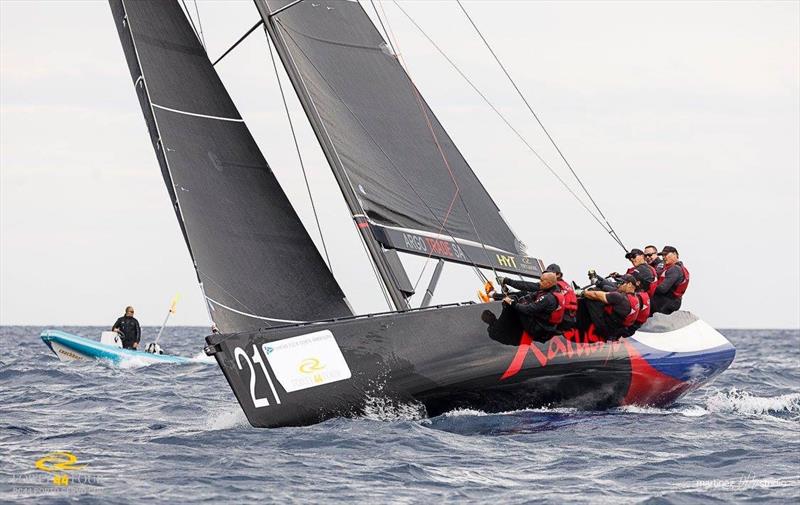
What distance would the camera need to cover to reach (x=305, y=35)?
9.93 meters

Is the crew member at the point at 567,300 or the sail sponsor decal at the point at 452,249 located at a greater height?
the sail sponsor decal at the point at 452,249

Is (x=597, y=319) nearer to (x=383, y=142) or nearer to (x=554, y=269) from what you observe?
(x=554, y=269)

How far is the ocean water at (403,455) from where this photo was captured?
20.7ft

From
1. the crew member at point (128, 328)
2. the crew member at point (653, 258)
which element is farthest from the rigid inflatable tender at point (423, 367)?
the crew member at point (128, 328)

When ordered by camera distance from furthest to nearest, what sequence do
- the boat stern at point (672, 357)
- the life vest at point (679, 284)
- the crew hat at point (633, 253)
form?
1. the life vest at point (679, 284)
2. the crew hat at point (633, 253)
3. the boat stern at point (672, 357)

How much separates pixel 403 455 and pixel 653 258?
4778mm

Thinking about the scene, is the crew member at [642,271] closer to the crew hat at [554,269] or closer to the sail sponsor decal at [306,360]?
the crew hat at [554,269]

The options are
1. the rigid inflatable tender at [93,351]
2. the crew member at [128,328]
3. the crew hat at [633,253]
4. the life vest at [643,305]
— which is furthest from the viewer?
the crew member at [128,328]

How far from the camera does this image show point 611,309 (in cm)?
950

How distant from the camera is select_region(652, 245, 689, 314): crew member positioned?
1068 cm

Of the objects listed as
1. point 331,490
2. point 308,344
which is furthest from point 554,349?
point 331,490

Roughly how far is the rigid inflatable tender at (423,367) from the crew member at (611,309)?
0.41ft

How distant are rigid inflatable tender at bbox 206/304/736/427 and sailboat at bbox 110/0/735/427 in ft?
0.04

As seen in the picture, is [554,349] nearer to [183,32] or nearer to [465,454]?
[465,454]
